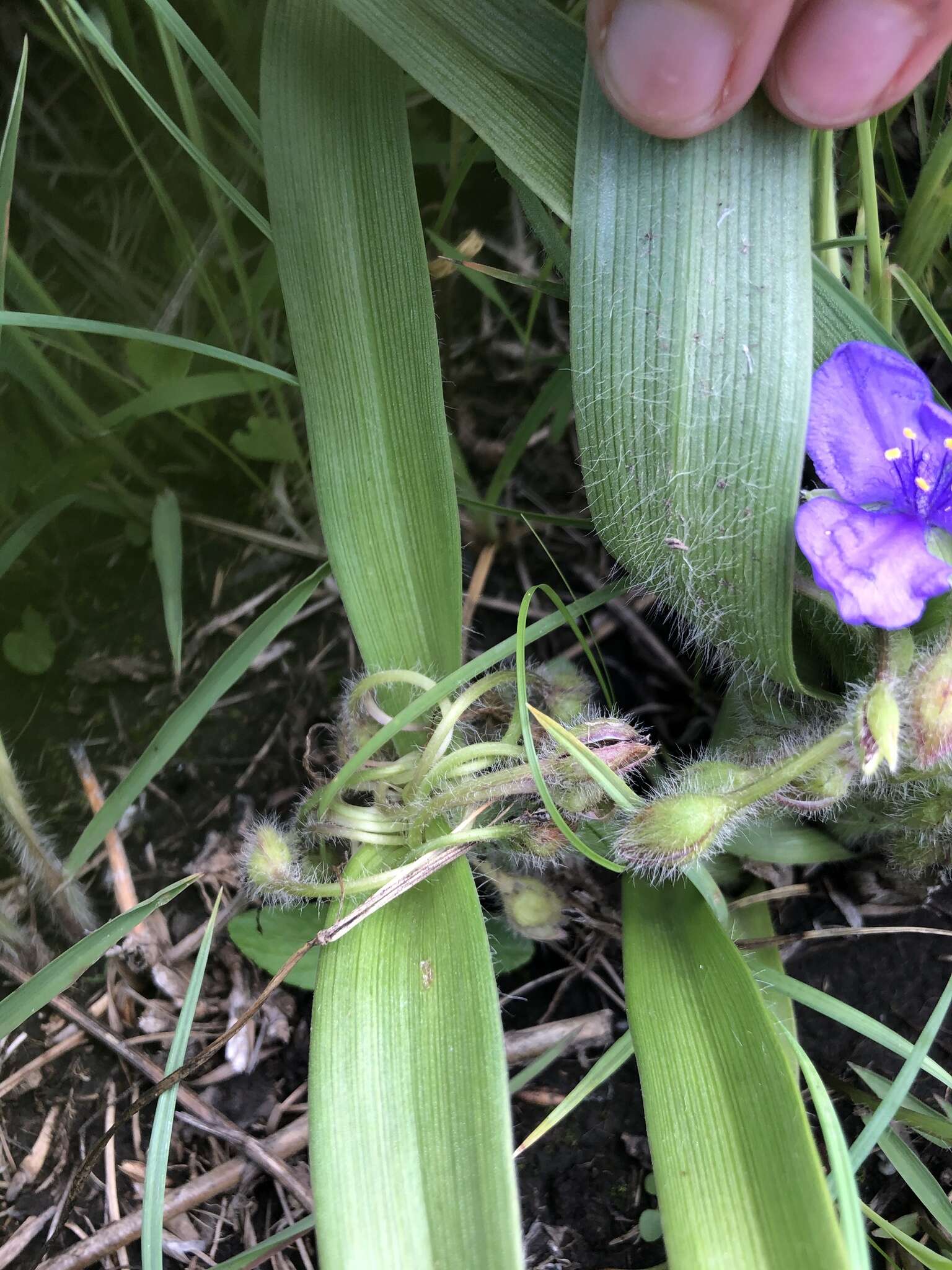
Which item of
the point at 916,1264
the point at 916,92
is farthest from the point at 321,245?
the point at 916,1264

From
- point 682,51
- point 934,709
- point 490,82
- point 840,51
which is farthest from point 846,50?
point 934,709

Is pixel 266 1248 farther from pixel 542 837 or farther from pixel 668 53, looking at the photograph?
pixel 668 53

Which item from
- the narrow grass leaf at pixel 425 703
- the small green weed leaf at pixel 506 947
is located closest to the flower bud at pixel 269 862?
the narrow grass leaf at pixel 425 703

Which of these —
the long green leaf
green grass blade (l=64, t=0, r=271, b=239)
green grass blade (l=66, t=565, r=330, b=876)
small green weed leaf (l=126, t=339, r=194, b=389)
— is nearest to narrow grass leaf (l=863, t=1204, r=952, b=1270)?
the long green leaf

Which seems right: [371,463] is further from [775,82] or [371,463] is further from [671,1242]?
[671,1242]

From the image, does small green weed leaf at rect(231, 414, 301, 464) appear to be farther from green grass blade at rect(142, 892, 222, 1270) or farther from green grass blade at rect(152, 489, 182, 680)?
green grass blade at rect(142, 892, 222, 1270)

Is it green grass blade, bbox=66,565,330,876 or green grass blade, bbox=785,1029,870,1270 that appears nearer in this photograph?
green grass blade, bbox=785,1029,870,1270

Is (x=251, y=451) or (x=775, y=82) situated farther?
(x=251, y=451)
